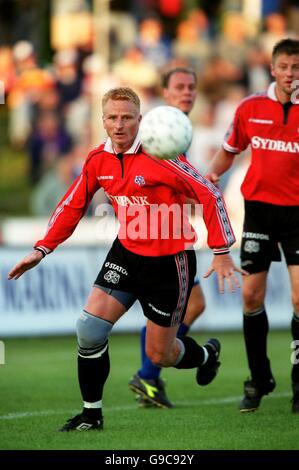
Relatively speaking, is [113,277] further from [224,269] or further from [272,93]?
[272,93]

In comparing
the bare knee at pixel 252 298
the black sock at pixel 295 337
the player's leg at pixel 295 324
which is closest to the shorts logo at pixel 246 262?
the bare knee at pixel 252 298

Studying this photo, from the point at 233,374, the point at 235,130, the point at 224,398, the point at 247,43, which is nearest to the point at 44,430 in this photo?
the point at 224,398

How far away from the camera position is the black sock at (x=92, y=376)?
293 inches

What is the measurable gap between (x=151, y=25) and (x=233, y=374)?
10.5 meters

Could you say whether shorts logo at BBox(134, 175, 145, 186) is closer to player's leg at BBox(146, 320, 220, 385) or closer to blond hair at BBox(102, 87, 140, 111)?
blond hair at BBox(102, 87, 140, 111)

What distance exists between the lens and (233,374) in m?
11.0

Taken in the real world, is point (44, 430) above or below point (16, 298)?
above

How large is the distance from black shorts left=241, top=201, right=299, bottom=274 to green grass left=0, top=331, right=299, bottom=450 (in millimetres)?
1197

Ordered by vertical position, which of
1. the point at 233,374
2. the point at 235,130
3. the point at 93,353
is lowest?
the point at 233,374

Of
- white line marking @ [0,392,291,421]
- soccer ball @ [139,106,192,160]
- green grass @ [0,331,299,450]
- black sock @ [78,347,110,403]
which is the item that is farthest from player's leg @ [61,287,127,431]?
soccer ball @ [139,106,192,160]

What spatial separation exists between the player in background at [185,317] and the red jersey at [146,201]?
171cm

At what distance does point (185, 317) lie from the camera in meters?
9.32

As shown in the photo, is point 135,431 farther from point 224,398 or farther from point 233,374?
point 233,374

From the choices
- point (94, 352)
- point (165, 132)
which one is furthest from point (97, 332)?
point (165, 132)
